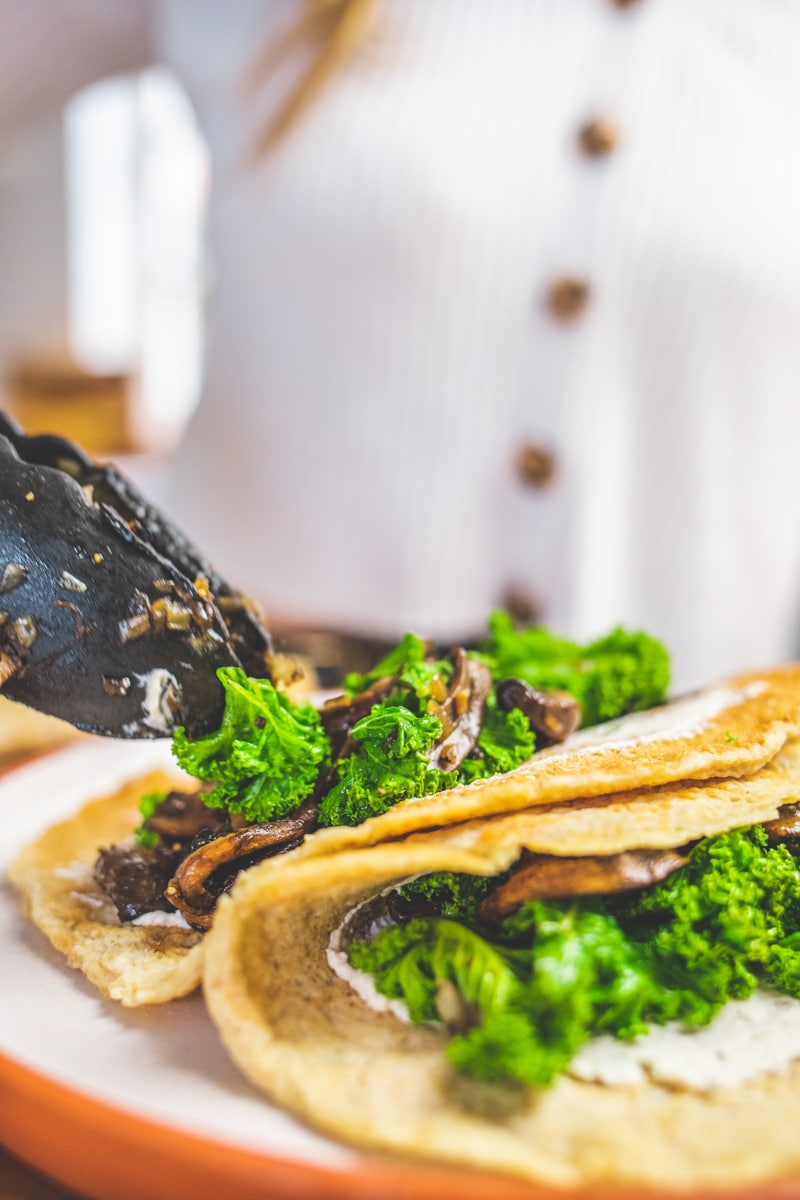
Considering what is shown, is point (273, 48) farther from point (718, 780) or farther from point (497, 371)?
point (718, 780)

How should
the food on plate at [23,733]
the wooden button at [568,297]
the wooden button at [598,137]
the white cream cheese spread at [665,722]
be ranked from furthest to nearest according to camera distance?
the wooden button at [568,297]
the wooden button at [598,137]
the food on plate at [23,733]
the white cream cheese spread at [665,722]

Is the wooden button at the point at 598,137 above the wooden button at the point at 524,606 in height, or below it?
above

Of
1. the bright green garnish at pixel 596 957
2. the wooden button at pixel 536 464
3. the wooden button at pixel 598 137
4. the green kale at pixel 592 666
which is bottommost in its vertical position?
the bright green garnish at pixel 596 957

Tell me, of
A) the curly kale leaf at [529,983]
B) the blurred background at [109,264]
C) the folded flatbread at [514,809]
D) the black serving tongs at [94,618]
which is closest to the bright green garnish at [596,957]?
the curly kale leaf at [529,983]

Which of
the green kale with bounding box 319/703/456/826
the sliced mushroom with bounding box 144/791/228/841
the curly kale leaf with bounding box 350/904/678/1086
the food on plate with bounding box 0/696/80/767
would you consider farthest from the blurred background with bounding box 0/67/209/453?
the curly kale leaf with bounding box 350/904/678/1086

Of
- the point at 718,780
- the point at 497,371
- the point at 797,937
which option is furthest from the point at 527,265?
the point at 797,937

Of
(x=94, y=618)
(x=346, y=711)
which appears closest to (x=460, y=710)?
(x=346, y=711)

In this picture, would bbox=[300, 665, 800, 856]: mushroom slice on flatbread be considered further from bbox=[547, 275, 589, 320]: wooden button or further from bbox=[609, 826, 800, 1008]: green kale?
bbox=[547, 275, 589, 320]: wooden button

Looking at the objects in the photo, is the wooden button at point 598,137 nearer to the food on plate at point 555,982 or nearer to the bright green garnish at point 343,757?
the bright green garnish at point 343,757
